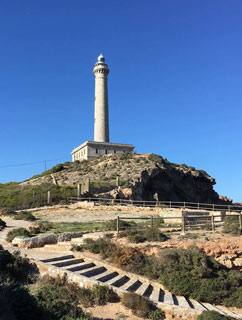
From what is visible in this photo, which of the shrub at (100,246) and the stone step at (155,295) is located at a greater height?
the shrub at (100,246)

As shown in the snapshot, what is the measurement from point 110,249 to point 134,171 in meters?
40.0

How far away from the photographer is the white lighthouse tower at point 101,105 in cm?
7119

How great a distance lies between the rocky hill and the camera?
50.6 meters

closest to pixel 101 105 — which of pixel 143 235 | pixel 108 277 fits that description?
pixel 143 235

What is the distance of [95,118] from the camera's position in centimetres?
7188

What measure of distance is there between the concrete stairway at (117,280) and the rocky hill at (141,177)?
100 ft

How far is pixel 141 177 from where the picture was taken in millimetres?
51875

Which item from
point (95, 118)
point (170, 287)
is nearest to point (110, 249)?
point (170, 287)

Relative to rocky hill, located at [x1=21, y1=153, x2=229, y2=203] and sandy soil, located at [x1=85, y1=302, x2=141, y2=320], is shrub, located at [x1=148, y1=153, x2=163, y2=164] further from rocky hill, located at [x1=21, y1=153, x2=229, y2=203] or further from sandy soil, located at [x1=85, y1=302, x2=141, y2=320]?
sandy soil, located at [x1=85, y1=302, x2=141, y2=320]

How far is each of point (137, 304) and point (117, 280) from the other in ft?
6.83

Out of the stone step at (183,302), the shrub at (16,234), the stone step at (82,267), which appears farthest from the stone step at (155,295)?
the shrub at (16,234)

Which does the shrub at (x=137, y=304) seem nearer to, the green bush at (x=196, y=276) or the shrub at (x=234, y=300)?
the green bush at (x=196, y=276)

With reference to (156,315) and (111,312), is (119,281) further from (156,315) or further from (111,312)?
(156,315)

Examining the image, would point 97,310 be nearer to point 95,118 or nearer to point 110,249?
point 110,249
